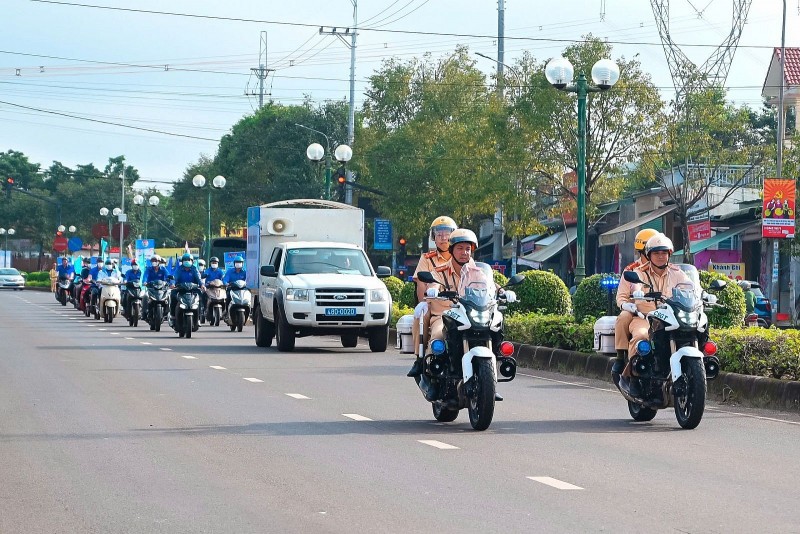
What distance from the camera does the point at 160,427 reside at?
1216cm

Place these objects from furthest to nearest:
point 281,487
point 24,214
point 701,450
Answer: point 24,214 → point 701,450 → point 281,487

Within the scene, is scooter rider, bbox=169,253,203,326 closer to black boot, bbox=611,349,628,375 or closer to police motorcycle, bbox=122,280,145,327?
police motorcycle, bbox=122,280,145,327

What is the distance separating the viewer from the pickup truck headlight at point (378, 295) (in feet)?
79.0

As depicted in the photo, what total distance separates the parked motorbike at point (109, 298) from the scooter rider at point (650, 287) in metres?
26.5

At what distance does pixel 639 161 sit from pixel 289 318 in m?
24.6

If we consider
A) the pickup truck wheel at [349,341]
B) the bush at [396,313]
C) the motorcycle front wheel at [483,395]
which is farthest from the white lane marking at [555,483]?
the bush at [396,313]

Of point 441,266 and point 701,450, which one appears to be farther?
point 441,266

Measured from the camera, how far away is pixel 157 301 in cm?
3177

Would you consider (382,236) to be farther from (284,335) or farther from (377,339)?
(284,335)

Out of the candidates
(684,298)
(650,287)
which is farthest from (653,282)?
(684,298)

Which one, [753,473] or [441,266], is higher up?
[441,266]

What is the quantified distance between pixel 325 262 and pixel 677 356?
45.4 ft

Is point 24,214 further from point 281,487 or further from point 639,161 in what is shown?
point 281,487

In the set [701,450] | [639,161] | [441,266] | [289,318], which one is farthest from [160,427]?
[639,161]
